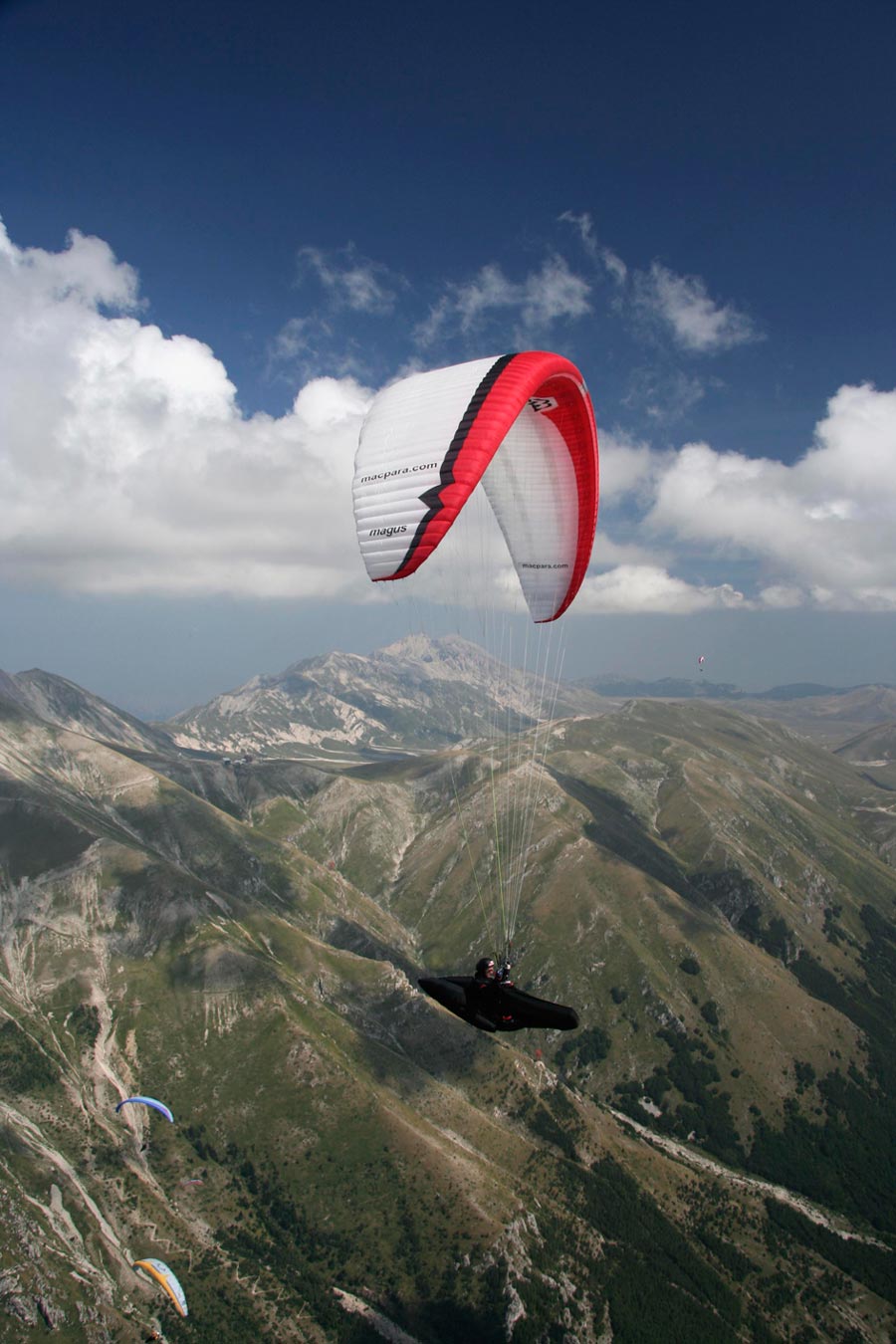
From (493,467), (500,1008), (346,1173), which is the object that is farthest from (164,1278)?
(346,1173)

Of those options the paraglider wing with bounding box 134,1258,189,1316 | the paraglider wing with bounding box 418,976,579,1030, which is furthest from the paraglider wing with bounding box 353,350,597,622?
the paraglider wing with bounding box 134,1258,189,1316

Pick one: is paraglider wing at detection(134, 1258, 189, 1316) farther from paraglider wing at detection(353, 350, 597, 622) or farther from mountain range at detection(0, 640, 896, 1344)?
mountain range at detection(0, 640, 896, 1344)

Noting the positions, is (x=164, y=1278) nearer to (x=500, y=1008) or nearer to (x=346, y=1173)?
(x=500, y=1008)

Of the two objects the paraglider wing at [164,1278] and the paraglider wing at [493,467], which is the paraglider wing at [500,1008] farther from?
the paraglider wing at [164,1278]

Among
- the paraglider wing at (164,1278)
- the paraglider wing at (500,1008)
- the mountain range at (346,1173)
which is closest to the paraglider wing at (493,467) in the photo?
the paraglider wing at (500,1008)

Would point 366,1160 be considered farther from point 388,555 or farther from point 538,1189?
point 388,555

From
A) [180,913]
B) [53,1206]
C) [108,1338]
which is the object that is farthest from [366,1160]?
[180,913]
